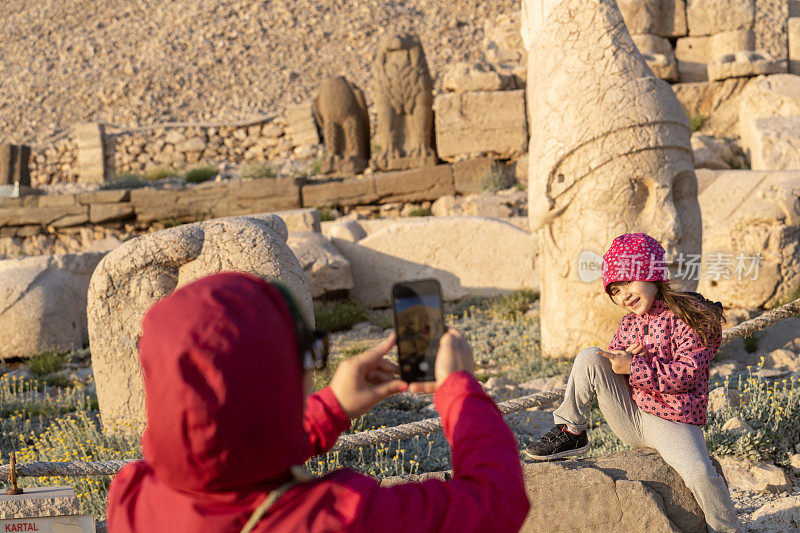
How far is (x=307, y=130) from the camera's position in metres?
17.0

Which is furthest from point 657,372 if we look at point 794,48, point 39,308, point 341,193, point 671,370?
point 794,48

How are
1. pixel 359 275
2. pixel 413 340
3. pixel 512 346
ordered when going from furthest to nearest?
pixel 359 275, pixel 512 346, pixel 413 340

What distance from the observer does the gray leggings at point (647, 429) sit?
2430 mm

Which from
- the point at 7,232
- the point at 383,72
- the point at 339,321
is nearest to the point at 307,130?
the point at 383,72

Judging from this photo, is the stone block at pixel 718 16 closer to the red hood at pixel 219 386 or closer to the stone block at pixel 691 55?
the stone block at pixel 691 55

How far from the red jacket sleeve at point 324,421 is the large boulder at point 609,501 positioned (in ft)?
4.25

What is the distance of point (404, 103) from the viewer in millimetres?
12219

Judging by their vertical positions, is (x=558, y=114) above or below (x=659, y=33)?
below

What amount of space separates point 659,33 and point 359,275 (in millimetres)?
8675

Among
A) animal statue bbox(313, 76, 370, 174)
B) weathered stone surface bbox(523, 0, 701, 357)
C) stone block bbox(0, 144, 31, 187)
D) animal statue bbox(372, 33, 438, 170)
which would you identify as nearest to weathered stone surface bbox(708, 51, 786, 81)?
animal statue bbox(372, 33, 438, 170)

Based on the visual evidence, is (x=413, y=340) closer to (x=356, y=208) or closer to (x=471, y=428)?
(x=471, y=428)

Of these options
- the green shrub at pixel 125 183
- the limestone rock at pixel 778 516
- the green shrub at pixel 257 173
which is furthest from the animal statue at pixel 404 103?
the limestone rock at pixel 778 516

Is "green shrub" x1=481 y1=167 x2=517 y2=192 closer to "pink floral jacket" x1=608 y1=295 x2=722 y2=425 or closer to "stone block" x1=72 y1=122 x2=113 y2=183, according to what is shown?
"pink floral jacket" x1=608 y1=295 x2=722 y2=425

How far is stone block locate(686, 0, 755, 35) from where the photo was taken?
1350 centimetres
